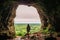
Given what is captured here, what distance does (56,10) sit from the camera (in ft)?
15.9

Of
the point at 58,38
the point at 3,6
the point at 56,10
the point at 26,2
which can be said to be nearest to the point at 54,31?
the point at 58,38

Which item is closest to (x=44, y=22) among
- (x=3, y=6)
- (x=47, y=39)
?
(x=47, y=39)

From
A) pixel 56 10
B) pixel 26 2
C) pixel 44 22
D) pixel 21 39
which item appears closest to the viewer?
pixel 56 10

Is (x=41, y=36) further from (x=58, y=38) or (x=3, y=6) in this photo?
(x=3, y=6)

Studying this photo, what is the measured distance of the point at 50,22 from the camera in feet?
17.5

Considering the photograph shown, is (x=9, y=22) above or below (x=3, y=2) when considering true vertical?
below

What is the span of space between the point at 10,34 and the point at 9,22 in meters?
0.47

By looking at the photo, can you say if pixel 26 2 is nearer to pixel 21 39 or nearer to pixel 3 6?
pixel 3 6

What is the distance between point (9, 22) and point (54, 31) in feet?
5.55

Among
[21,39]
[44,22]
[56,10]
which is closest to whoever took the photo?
[56,10]

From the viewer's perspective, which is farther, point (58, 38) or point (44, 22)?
point (44, 22)

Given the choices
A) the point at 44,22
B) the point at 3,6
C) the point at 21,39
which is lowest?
the point at 21,39

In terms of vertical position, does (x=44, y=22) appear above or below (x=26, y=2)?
below

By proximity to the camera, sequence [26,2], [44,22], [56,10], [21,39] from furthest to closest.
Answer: [44,22]
[21,39]
[26,2]
[56,10]
